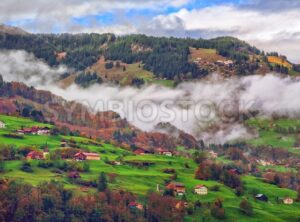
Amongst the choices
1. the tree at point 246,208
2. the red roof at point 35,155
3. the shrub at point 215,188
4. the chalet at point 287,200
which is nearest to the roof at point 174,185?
the shrub at point 215,188

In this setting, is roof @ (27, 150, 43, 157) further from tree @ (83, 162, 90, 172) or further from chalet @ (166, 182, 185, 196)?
chalet @ (166, 182, 185, 196)

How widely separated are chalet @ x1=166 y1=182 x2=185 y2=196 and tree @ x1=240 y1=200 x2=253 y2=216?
15059mm

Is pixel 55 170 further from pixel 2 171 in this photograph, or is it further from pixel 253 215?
pixel 253 215

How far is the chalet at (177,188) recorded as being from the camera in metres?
177

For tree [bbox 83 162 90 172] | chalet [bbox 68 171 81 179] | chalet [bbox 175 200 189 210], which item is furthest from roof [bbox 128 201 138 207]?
tree [bbox 83 162 90 172]

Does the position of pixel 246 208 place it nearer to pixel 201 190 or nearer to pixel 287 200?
pixel 201 190

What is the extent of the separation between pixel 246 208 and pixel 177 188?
18643 mm

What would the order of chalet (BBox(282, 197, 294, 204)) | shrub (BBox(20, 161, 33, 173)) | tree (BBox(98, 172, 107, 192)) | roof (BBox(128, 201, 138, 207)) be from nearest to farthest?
roof (BBox(128, 201, 138, 207)), tree (BBox(98, 172, 107, 192)), shrub (BBox(20, 161, 33, 173)), chalet (BBox(282, 197, 294, 204))

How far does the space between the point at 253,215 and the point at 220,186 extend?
1023 inches

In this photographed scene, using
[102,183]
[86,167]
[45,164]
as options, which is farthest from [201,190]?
[45,164]

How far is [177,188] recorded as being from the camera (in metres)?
180

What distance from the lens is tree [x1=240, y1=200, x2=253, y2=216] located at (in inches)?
6702

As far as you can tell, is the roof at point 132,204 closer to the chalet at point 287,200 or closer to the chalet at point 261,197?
the chalet at point 261,197

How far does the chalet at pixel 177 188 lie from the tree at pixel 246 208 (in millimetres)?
15059
